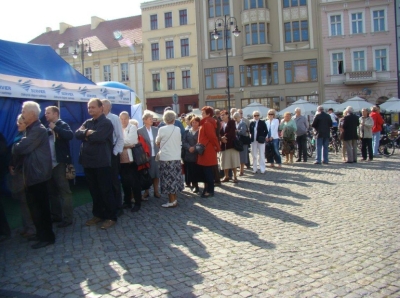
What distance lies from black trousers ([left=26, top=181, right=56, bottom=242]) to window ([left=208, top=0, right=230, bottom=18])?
3310 cm

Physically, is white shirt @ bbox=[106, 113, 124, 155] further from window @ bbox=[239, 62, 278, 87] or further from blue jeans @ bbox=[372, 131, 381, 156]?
window @ bbox=[239, 62, 278, 87]

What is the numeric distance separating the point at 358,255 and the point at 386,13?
3318 centimetres

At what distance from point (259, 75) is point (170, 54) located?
9.28 meters

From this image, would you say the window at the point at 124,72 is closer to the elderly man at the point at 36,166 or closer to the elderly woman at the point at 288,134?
the elderly woman at the point at 288,134

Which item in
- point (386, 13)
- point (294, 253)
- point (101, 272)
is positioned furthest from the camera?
point (386, 13)

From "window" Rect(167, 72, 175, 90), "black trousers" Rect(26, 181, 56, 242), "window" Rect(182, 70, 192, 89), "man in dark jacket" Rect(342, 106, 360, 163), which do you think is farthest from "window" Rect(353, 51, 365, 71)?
"black trousers" Rect(26, 181, 56, 242)

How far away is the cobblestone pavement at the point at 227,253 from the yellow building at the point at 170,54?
99.7 feet

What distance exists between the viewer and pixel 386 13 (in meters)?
32.2

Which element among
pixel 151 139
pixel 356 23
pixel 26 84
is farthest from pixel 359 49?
pixel 26 84

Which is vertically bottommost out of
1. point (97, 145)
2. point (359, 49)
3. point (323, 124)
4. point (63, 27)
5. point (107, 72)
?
point (97, 145)

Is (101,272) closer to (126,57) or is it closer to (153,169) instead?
(153,169)

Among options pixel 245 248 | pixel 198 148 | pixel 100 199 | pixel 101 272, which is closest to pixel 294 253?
pixel 245 248

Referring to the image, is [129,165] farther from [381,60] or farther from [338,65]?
[381,60]

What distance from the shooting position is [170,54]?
38312 mm
